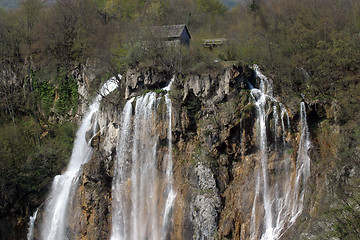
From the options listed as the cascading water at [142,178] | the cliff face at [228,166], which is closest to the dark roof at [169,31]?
the cliff face at [228,166]

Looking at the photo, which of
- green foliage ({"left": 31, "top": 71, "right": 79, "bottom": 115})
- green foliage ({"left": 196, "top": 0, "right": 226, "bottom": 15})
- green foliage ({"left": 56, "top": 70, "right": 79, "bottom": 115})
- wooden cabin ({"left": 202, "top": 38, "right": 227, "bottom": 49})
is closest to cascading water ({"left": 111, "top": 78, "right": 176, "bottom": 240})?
wooden cabin ({"left": 202, "top": 38, "right": 227, "bottom": 49})

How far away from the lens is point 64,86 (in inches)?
1247

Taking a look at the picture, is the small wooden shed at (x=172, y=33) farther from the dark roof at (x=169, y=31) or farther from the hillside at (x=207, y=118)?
the hillside at (x=207, y=118)

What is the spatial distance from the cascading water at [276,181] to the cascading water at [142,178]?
17.1 ft

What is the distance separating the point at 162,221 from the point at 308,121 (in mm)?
10446

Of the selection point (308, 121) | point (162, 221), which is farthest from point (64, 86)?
point (308, 121)

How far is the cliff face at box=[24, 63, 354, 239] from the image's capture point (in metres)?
19.0

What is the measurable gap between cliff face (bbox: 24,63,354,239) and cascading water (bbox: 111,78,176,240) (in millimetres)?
436

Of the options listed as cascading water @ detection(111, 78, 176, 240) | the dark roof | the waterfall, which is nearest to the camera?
cascading water @ detection(111, 78, 176, 240)

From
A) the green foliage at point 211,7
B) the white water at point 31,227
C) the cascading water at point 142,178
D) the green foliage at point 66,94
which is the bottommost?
the white water at point 31,227

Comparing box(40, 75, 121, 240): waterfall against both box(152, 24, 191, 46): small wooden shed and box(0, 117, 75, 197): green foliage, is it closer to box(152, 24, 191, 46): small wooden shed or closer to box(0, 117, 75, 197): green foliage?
box(0, 117, 75, 197): green foliage

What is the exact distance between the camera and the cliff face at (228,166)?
1905 cm

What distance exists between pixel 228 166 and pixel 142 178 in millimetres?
5486

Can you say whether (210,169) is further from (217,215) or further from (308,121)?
(308,121)
